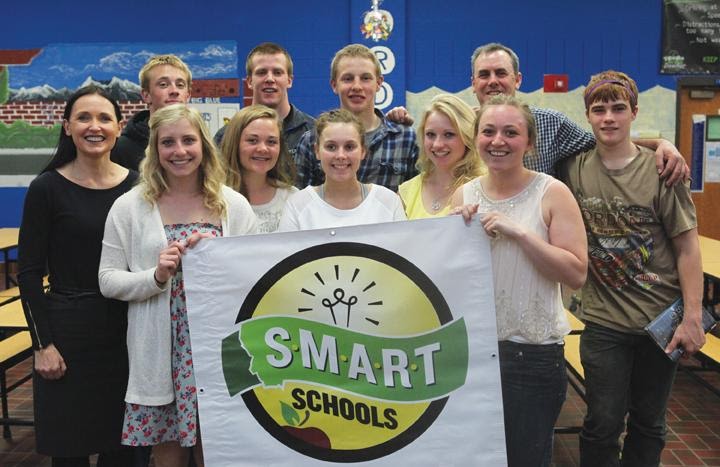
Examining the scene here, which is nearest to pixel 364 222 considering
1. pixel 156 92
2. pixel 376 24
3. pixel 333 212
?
pixel 333 212

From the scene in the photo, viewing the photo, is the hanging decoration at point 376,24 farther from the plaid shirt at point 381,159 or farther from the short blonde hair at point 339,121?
the short blonde hair at point 339,121

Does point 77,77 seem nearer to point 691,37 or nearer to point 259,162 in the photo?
point 259,162

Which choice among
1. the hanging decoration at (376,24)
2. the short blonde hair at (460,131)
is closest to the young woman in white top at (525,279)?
the short blonde hair at (460,131)

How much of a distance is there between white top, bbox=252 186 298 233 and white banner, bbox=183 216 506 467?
0.51m

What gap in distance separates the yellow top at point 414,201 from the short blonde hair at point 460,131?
3.6 inches

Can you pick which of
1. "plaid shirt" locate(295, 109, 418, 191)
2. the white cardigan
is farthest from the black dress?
"plaid shirt" locate(295, 109, 418, 191)

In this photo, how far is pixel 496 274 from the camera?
1.91 meters

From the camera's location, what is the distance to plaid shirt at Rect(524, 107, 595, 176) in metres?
2.45

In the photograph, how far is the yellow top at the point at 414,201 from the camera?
2.27m

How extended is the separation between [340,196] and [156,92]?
1273 millimetres

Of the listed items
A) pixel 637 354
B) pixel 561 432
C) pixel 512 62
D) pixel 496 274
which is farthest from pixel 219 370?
pixel 561 432

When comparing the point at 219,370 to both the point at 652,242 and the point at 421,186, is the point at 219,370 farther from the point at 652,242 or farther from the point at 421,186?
the point at 652,242

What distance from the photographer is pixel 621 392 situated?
228 centimetres

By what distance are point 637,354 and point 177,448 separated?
1684 millimetres
